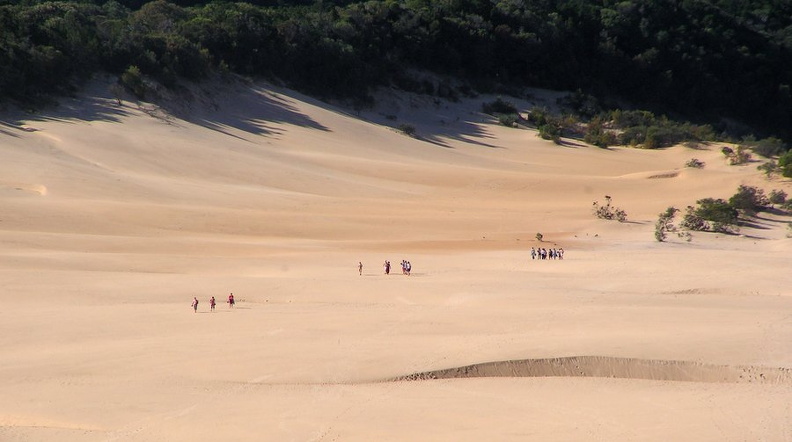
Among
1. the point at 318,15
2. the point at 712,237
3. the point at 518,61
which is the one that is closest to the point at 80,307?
the point at 712,237

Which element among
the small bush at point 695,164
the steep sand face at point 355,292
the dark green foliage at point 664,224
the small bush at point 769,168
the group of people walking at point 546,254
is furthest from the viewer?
the small bush at point 695,164

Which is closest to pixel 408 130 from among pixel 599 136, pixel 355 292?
pixel 599 136

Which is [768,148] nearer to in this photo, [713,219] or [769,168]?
[769,168]

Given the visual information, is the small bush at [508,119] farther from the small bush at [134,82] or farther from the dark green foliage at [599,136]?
the small bush at [134,82]

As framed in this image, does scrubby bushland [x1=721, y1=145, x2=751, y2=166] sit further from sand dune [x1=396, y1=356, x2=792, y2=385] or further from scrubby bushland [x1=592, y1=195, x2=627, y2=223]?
sand dune [x1=396, y1=356, x2=792, y2=385]

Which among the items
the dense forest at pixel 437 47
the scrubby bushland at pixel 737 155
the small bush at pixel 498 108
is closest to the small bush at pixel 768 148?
the scrubby bushland at pixel 737 155

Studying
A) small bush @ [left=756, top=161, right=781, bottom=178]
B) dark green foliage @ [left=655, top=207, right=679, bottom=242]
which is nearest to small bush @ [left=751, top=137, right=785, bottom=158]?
small bush @ [left=756, top=161, right=781, bottom=178]

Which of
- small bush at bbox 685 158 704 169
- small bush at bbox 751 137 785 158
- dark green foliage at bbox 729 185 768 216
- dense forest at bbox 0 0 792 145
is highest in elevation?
dense forest at bbox 0 0 792 145
